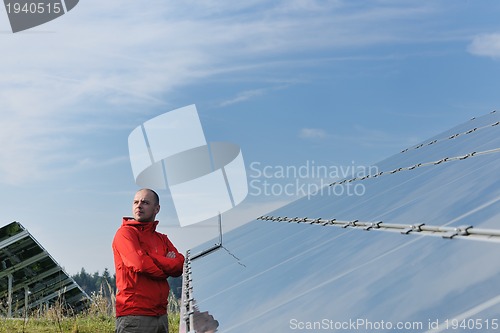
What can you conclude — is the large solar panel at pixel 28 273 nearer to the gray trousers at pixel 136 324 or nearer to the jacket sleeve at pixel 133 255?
the gray trousers at pixel 136 324

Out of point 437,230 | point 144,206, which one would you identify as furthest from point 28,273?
point 437,230

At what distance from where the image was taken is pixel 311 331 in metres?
2.31

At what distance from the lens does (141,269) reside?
4633mm

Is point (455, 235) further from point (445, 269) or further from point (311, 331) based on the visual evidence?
point (311, 331)

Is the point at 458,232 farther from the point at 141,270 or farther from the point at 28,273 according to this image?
the point at 28,273

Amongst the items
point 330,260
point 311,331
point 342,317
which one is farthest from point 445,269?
point 330,260

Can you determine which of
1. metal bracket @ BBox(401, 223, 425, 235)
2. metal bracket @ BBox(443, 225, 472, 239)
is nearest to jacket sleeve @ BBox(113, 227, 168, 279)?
metal bracket @ BBox(401, 223, 425, 235)

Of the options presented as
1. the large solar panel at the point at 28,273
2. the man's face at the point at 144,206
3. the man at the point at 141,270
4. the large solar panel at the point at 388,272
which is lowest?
the large solar panel at the point at 388,272

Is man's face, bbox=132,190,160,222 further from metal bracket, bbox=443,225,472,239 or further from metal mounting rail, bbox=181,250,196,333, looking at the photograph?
metal bracket, bbox=443,225,472,239

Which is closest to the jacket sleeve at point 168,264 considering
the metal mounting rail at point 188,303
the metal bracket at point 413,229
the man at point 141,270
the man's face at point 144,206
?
the man at point 141,270

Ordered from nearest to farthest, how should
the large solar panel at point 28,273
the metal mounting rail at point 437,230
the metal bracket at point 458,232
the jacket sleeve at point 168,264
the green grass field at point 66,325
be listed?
the metal mounting rail at point 437,230, the metal bracket at point 458,232, the jacket sleeve at point 168,264, the green grass field at point 66,325, the large solar panel at point 28,273

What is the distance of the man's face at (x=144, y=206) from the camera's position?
4887mm

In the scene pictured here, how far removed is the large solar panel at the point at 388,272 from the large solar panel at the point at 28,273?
928cm

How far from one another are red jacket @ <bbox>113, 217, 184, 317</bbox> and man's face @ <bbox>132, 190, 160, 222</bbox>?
0.18 feet
